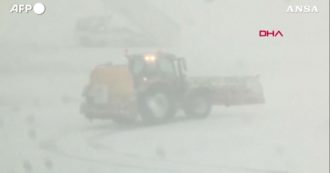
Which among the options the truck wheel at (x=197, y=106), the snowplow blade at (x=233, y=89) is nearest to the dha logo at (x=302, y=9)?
the snowplow blade at (x=233, y=89)

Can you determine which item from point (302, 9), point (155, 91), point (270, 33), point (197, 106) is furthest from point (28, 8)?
point (302, 9)

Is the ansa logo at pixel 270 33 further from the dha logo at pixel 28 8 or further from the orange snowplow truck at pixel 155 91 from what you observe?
the dha logo at pixel 28 8

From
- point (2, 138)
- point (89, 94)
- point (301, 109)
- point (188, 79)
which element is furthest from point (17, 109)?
point (301, 109)

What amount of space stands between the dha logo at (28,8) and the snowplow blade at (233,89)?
2.02ft

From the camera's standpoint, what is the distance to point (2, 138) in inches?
81.1

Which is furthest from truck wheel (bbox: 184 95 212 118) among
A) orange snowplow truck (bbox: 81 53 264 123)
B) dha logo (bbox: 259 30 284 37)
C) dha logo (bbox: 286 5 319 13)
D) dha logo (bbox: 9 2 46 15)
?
dha logo (bbox: 9 2 46 15)

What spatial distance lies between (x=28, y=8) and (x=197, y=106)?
2.39ft

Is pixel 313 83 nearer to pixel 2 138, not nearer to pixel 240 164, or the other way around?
pixel 240 164

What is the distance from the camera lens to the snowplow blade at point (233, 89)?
2.04 meters

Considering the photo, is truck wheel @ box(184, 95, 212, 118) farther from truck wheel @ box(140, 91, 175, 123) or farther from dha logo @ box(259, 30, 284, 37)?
dha logo @ box(259, 30, 284, 37)

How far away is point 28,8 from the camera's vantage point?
2.05 m

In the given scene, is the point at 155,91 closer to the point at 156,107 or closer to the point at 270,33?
the point at 156,107

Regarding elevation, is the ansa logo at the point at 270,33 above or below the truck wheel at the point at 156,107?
above

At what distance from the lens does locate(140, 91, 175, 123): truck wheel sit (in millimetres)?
2059
